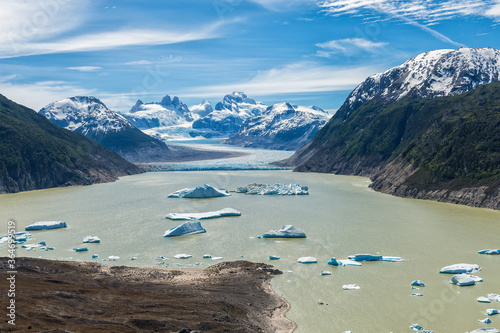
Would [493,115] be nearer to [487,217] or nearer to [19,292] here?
[487,217]

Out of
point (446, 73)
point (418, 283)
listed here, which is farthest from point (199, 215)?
point (446, 73)

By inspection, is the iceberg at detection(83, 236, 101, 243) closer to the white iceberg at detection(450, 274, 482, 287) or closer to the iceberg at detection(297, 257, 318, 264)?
the iceberg at detection(297, 257, 318, 264)

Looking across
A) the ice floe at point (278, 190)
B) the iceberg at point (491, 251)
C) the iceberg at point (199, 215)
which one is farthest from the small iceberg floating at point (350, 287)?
the ice floe at point (278, 190)

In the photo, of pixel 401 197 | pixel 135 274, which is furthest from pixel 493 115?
pixel 135 274

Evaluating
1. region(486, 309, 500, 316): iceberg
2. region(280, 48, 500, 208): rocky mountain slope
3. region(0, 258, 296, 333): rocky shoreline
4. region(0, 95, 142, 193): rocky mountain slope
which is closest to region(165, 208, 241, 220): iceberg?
region(0, 258, 296, 333): rocky shoreline

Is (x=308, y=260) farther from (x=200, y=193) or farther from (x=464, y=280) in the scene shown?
(x=200, y=193)

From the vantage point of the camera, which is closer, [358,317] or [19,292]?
[19,292]

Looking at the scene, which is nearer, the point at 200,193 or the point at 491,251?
the point at 491,251

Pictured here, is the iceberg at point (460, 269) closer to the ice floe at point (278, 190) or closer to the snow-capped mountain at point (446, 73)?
the ice floe at point (278, 190)
